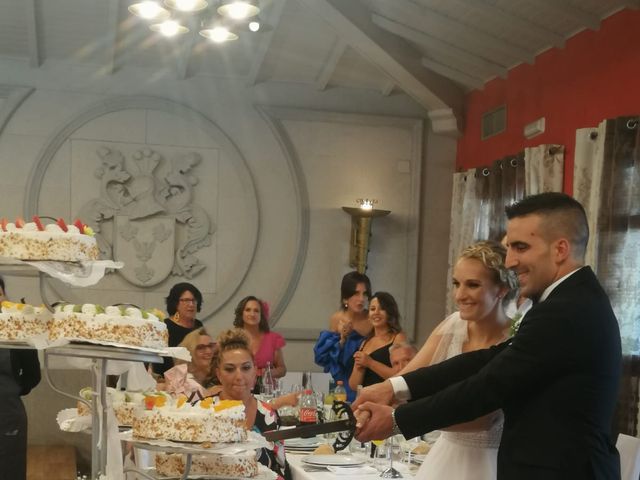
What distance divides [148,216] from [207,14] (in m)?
3.01

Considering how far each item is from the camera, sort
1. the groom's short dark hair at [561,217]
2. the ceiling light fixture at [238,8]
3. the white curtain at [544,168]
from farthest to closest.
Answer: the white curtain at [544,168]
the ceiling light fixture at [238,8]
the groom's short dark hair at [561,217]

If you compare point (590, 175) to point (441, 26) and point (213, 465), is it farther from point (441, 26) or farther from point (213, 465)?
point (213, 465)

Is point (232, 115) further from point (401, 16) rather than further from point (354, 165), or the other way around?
point (401, 16)

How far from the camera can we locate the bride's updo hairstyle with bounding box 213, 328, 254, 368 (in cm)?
445

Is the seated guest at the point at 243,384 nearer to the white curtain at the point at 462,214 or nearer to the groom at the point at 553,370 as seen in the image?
the groom at the point at 553,370

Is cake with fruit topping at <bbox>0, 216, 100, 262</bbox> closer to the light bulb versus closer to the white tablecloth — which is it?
the white tablecloth

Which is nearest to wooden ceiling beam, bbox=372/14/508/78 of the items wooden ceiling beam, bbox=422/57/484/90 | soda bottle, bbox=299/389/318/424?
wooden ceiling beam, bbox=422/57/484/90

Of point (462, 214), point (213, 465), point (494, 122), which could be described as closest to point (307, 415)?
point (213, 465)

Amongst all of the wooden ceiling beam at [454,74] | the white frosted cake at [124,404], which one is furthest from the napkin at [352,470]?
the wooden ceiling beam at [454,74]

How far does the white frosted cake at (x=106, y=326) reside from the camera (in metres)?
2.85

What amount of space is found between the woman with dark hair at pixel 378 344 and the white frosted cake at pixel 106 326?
299cm

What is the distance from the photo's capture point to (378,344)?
6113mm

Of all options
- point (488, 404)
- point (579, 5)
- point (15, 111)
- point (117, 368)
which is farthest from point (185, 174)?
point (488, 404)

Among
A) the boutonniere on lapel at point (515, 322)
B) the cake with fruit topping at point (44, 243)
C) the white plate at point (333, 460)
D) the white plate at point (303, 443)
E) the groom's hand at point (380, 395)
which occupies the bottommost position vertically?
the white plate at point (333, 460)
